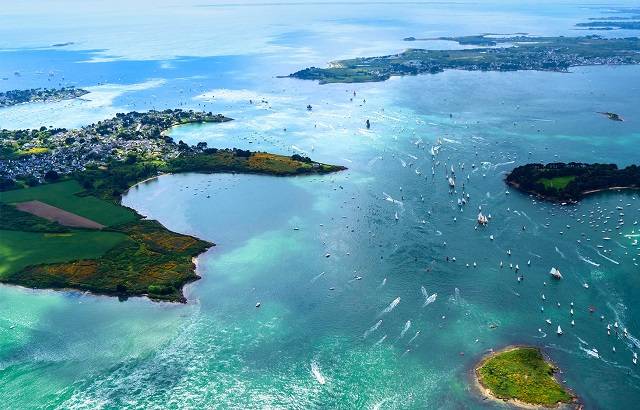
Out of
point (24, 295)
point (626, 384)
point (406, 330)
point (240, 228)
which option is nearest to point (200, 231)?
point (240, 228)

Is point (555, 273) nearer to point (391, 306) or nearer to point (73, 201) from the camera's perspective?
point (391, 306)

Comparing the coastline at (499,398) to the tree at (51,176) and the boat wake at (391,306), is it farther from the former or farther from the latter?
the tree at (51,176)

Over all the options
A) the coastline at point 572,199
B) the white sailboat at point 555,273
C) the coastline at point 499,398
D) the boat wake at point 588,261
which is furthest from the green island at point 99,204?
the boat wake at point 588,261

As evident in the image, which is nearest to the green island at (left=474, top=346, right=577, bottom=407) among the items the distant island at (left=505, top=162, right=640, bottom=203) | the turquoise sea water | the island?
the turquoise sea water

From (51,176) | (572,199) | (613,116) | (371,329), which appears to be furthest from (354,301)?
(613,116)

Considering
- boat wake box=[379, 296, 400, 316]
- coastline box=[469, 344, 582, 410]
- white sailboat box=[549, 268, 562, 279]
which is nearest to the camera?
coastline box=[469, 344, 582, 410]

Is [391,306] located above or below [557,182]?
below

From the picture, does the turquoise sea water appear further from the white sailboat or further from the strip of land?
the strip of land

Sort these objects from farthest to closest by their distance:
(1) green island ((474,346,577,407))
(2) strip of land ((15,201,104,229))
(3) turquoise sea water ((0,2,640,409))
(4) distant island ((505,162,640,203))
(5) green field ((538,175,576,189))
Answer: (5) green field ((538,175,576,189)) → (4) distant island ((505,162,640,203)) → (2) strip of land ((15,201,104,229)) → (3) turquoise sea water ((0,2,640,409)) → (1) green island ((474,346,577,407))
